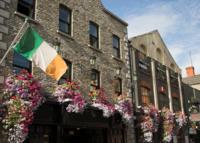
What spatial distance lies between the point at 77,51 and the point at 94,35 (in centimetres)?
231

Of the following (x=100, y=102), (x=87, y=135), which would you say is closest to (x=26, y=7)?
(x=100, y=102)

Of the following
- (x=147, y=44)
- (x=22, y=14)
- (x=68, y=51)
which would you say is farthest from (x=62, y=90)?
(x=147, y=44)

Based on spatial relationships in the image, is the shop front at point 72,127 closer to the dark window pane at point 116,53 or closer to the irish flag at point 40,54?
the irish flag at point 40,54

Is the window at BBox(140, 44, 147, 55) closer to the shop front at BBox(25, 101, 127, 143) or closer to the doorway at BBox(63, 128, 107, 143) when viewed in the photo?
the shop front at BBox(25, 101, 127, 143)

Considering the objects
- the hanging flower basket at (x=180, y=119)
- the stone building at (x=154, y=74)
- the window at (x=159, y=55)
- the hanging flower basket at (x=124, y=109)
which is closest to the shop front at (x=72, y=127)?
the hanging flower basket at (x=124, y=109)

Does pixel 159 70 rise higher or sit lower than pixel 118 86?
higher

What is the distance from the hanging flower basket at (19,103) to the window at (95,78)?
5.08 meters

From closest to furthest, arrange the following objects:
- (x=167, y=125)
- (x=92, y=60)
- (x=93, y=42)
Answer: (x=92, y=60) → (x=93, y=42) → (x=167, y=125)

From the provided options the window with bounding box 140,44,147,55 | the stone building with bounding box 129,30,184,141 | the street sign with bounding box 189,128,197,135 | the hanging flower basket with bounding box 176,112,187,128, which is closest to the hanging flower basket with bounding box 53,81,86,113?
the stone building with bounding box 129,30,184,141

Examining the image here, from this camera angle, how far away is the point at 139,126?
19.7 m

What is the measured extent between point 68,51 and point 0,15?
410 cm

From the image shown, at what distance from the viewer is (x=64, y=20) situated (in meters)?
16.6

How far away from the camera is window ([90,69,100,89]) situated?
17398 mm

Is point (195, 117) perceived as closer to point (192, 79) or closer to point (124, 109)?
point (124, 109)
